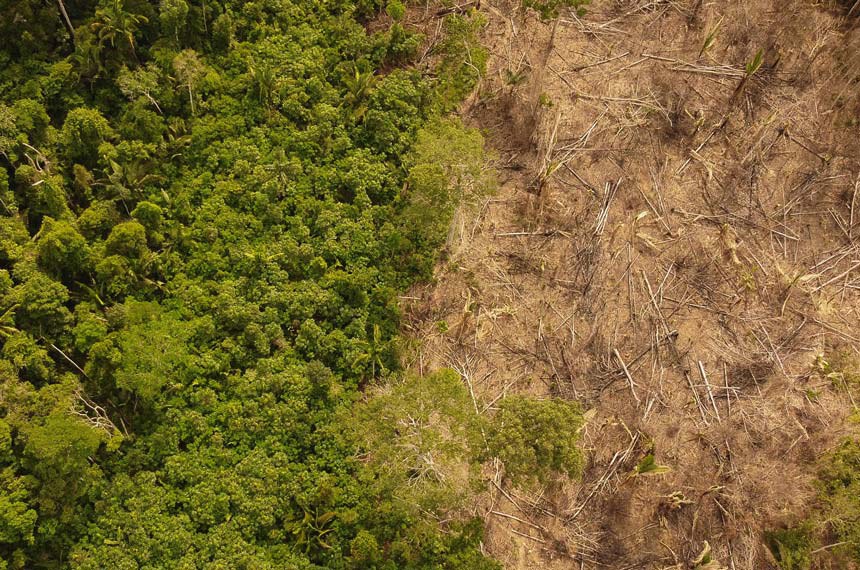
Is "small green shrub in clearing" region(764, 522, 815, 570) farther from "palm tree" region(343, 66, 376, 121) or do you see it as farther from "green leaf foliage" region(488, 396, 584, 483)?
"palm tree" region(343, 66, 376, 121)

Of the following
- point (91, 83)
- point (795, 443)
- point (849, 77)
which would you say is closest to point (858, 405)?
Answer: point (795, 443)

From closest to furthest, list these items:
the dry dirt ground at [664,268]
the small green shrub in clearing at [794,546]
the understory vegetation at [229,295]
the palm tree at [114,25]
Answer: the understory vegetation at [229,295]
the small green shrub in clearing at [794,546]
the dry dirt ground at [664,268]
the palm tree at [114,25]

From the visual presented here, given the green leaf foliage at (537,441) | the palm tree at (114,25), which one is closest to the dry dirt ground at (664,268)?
the green leaf foliage at (537,441)

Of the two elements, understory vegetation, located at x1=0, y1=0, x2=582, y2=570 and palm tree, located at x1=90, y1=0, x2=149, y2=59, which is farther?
palm tree, located at x1=90, y1=0, x2=149, y2=59

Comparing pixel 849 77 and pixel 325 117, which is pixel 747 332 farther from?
pixel 325 117

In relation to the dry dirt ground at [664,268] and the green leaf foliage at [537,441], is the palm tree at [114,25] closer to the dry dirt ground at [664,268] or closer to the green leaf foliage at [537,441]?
the dry dirt ground at [664,268]

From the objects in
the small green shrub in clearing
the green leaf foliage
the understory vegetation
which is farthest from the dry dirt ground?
the green leaf foliage
